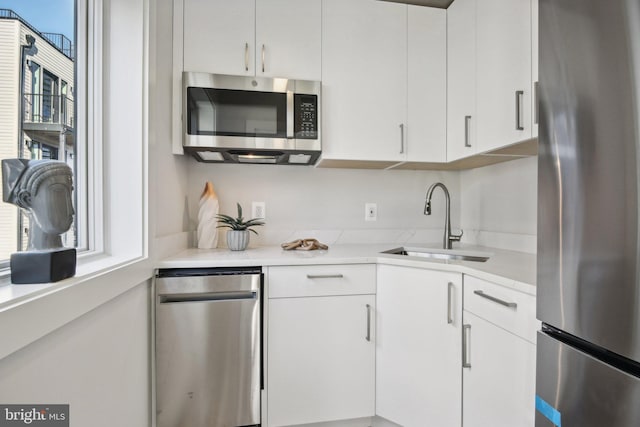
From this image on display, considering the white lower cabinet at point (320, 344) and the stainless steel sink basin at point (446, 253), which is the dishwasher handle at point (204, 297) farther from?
the stainless steel sink basin at point (446, 253)

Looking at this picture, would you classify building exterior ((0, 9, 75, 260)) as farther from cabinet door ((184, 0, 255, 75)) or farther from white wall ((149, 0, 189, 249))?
cabinet door ((184, 0, 255, 75))

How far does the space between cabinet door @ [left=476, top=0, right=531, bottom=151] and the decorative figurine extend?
5.28ft

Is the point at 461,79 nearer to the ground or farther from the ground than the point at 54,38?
farther from the ground

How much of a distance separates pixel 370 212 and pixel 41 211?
1.75 meters

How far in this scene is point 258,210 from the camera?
201 centimetres

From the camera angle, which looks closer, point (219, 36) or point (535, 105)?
point (535, 105)

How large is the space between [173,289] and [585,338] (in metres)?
1.40

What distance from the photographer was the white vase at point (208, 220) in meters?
1.80

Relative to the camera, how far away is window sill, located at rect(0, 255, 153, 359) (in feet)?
1.83

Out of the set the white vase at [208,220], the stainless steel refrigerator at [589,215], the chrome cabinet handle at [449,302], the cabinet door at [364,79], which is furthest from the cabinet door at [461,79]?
the white vase at [208,220]

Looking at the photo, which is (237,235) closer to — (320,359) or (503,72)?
(320,359)

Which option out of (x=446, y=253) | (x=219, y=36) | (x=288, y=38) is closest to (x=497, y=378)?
(x=446, y=253)

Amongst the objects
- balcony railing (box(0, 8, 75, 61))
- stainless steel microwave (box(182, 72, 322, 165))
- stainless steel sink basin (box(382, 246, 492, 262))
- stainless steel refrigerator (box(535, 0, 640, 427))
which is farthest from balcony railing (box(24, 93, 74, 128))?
stainless steel sink basin (box(382, 246, 492, 262))

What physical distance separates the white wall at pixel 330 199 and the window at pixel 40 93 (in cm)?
81
